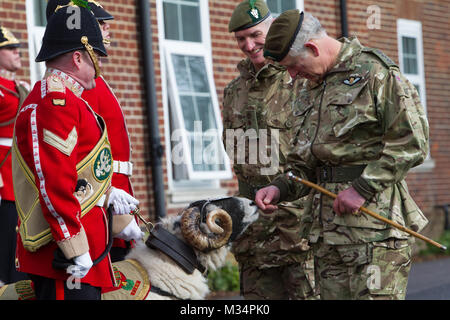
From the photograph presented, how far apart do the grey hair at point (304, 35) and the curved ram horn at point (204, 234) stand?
1.01 meters

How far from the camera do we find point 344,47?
4.36m

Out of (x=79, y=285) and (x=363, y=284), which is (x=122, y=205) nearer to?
(x=79, y=285)

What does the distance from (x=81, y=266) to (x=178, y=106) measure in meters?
5.40

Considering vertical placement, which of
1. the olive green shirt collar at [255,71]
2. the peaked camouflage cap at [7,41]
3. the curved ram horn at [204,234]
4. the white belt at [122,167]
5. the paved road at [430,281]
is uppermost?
the peaked camouflage cap at [7,41]

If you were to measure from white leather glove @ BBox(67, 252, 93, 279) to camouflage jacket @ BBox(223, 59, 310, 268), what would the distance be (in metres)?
1.71

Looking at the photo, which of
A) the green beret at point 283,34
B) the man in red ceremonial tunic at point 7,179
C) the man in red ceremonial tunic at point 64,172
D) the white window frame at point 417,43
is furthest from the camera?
the white window frame at point 417,43

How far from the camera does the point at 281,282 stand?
5.62 metres

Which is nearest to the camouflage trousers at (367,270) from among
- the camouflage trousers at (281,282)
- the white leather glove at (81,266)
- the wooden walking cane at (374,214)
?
the wooden walking cane at (374,214)

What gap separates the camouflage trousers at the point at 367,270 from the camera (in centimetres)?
412

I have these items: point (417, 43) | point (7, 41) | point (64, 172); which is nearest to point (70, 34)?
point (64, 172)

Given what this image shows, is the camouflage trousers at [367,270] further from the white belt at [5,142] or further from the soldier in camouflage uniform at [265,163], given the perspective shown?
the white belt at [5,142]

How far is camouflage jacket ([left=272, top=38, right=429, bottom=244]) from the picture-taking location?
4043 mm

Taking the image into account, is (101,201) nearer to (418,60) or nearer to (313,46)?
(313,46)

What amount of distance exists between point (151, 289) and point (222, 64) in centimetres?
559
